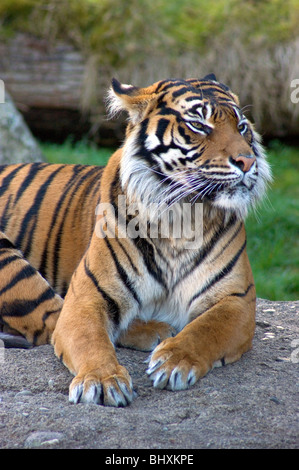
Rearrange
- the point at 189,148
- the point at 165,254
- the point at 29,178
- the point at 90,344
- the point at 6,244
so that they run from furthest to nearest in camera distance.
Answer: the point at 29,178 → the point at 6,244 → the point at 165,254 → the point at 189,148 → the point at 90,344

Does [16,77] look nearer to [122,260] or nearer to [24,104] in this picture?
[24,104]

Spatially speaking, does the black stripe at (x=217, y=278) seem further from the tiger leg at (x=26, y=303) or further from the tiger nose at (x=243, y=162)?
→ the tiger leg at (x=26, y=303)

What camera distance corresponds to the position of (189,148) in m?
2.81

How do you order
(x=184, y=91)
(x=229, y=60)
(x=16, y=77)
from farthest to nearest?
(x=229, y=60), (x=16, y=77), (x=184, y=91)

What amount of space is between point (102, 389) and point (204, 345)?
1.57 ft

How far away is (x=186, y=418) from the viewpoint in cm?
228

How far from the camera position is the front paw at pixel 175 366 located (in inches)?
98.2

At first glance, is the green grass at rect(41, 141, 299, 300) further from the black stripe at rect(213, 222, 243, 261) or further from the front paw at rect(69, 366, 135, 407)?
the front paw at rect(69, 366, 135, 407)

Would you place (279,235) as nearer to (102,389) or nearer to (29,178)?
(29,178)

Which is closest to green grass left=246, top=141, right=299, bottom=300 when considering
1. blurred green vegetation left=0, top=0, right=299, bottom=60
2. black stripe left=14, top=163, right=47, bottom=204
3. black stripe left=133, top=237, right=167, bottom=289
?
blurred green vegetation left=0, top=0, right=299, bottom=60

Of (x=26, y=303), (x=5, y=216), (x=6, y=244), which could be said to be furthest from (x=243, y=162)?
(x=5, y=216)

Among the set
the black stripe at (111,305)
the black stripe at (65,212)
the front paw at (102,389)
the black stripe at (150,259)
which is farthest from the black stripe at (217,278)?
the black stripe at (65,212)

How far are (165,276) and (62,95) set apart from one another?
401cm
